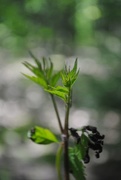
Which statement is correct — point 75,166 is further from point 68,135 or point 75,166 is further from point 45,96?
point 45,96

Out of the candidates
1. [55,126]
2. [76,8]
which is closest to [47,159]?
[55,126]

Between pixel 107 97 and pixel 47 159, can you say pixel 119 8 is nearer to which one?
pixel 107 97

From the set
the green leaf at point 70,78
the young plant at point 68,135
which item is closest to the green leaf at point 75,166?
the young plant at point 68,135

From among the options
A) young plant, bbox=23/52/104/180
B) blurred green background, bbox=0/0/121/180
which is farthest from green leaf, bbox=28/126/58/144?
blurred green background, bbox=0/0/121/180

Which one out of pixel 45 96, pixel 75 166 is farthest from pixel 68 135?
pixel 45 96

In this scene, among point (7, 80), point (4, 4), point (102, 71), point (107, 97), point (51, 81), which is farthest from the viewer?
point (7, 80)

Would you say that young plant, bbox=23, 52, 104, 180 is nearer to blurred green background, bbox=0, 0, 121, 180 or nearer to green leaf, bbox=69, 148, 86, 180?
green leaf, bbox=69, 148, 86, 180
